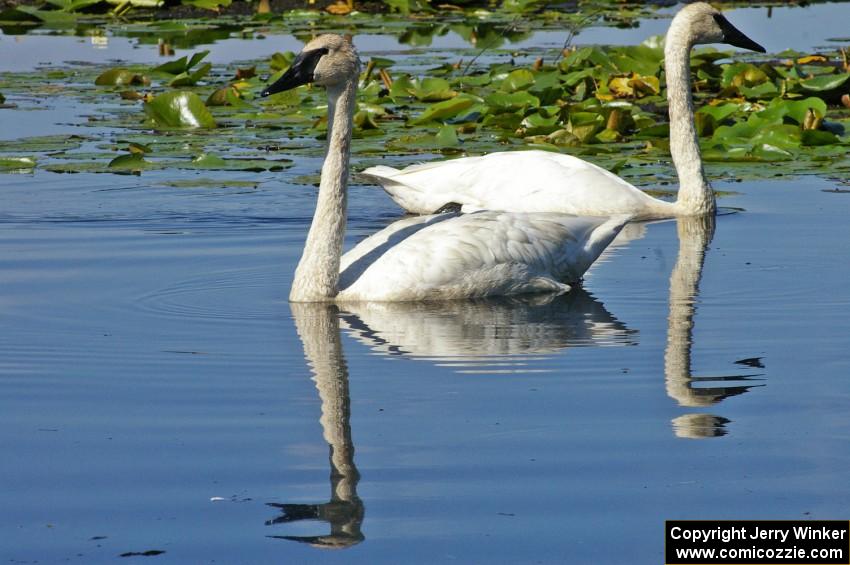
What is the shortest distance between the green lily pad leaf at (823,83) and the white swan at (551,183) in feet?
10.1

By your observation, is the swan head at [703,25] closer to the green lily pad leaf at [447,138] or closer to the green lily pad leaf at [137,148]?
the green lily pad leaf at [447,138]

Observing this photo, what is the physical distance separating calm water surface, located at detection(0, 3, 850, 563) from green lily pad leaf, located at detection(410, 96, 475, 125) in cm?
463

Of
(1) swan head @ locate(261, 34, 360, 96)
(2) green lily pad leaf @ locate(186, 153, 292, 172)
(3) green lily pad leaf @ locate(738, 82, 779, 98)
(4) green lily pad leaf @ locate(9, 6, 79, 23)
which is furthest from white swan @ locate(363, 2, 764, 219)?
Result: (4) green lily pad leaf @ locate(9, 6, 79, 23)

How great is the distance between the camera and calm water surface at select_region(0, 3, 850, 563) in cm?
484

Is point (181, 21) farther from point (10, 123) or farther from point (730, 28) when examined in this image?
point (730, 28)

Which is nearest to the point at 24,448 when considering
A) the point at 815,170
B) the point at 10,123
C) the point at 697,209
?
the point at 697,209

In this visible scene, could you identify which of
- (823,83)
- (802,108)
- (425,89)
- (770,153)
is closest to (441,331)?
(770,153)

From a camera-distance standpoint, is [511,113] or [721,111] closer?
[721,111]

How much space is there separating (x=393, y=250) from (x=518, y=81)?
763 centimetres

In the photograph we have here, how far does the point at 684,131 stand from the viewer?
1202 centimetres

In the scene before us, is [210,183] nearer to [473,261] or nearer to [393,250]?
[393,250]

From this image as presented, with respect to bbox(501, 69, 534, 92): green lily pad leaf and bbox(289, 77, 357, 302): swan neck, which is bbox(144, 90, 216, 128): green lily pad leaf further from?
bbox(289, 77, 357, 302): swan neck

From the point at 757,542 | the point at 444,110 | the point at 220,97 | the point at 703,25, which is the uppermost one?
the point at 703,25

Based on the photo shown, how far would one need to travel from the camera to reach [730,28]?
12648 millimetres
